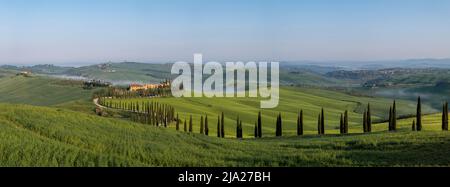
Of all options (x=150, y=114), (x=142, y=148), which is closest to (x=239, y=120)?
(x=150, y=114)

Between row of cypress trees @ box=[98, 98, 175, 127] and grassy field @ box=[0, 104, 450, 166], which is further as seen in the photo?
row of cypress trees @ box=[98, 98, 175, 127]

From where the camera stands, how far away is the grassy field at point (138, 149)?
2683 cm

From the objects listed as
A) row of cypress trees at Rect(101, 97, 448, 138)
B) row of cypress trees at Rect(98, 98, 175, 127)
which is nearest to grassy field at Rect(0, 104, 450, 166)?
row of cypress trees at Rect(101, 97, 448, 138)

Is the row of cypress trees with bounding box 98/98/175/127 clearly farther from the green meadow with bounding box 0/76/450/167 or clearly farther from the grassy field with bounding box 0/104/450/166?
the grassy field with bounding box 0/104/450/166

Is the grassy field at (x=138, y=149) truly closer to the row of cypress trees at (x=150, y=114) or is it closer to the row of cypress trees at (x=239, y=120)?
the row of cypress trees at (x=239, y=120)

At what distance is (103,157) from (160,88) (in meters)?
172

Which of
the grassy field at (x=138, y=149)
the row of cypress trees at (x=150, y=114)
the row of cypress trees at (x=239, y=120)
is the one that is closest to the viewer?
the grassy field at (x=138, y=149)

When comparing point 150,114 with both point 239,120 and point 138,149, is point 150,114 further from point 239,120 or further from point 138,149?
point 138,149

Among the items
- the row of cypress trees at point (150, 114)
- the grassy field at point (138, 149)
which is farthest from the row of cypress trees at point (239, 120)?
the grassy field at point (138, 149)

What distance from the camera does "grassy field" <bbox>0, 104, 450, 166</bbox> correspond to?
2683 cm

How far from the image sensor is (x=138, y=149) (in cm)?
3166

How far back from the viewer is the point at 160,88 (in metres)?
198

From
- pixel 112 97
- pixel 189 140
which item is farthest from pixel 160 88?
pixel 189 140
